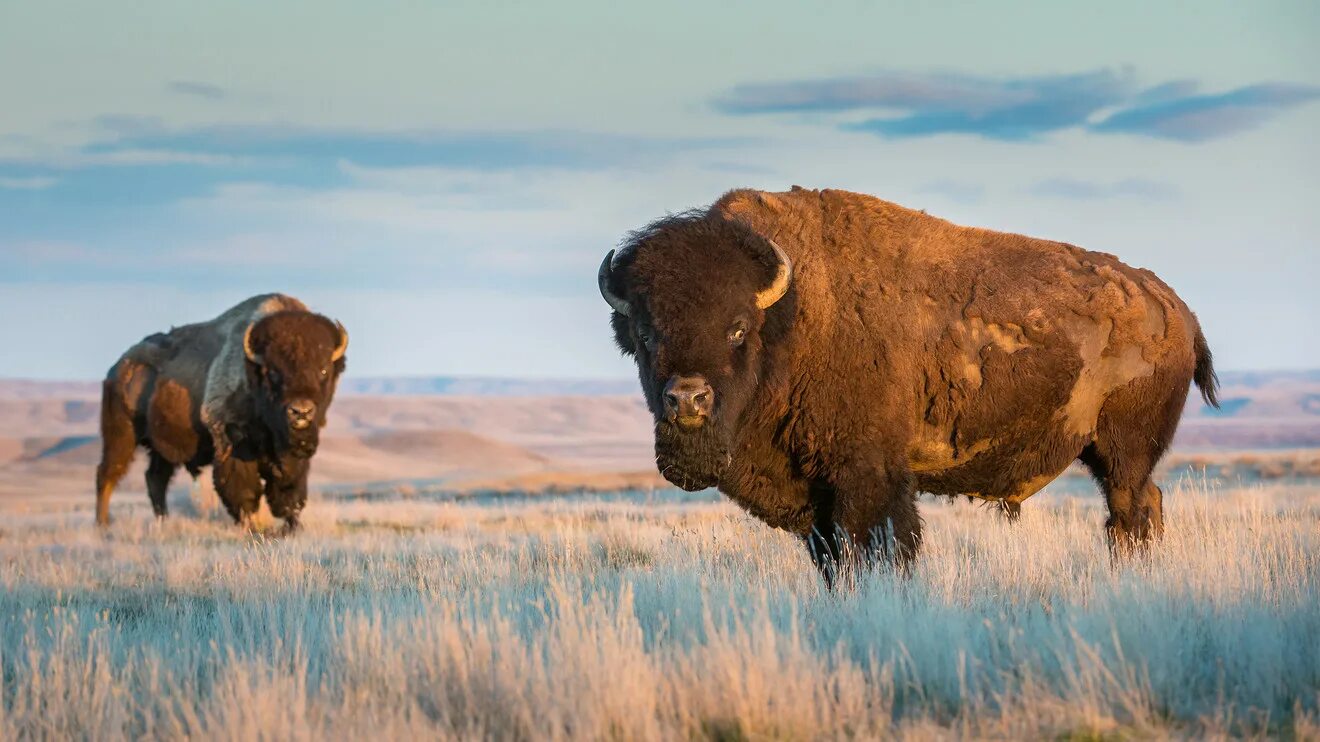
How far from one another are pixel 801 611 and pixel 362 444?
8951 cm

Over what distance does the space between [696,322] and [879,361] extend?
1.51 metres

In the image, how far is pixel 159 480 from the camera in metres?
19.0

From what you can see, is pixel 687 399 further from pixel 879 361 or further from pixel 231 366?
pixel 231 366

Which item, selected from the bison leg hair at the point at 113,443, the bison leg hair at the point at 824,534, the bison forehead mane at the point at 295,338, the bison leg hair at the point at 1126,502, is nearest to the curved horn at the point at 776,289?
the bison leg hair at the point at 824,534

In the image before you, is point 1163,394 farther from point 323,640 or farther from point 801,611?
point 323,640

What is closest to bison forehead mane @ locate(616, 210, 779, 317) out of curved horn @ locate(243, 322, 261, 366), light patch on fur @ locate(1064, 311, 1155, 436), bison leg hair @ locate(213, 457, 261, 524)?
light patch on fur @ locate(1064, 311, 1155, 436)

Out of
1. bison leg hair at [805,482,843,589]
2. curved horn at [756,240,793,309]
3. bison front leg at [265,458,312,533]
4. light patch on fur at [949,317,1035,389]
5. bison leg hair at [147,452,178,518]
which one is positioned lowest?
bison leg hair at [147,452,178,518]

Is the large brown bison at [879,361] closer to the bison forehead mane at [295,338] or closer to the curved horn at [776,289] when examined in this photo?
the curved horn at [776,289]

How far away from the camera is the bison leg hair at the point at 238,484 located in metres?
15.9

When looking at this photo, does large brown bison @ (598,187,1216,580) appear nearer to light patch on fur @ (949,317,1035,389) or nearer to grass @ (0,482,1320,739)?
light patch on fur @ (949,317,1035,389)

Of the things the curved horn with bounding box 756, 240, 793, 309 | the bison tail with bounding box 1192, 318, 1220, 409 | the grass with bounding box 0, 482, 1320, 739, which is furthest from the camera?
the bison tail with bounding box 1192, 318, 1220, 409

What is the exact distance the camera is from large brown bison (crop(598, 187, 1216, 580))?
7496mm

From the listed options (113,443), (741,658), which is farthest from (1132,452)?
(113,443)

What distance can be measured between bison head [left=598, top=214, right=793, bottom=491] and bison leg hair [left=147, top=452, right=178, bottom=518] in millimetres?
13153
